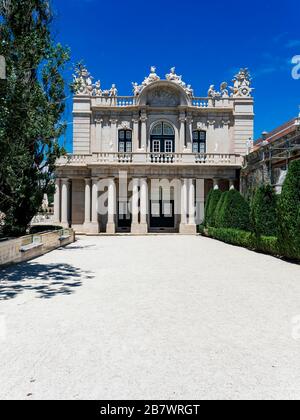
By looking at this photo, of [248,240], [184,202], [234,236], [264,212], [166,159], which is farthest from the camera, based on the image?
[166,159]

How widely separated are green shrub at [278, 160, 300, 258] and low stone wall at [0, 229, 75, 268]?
9.28m

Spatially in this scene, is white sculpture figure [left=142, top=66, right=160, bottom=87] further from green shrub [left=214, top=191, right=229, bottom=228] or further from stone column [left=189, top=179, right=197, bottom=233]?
green shrub [left=214, top=191, right=229, bottom=228]

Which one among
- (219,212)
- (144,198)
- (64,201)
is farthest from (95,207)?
(219,212)

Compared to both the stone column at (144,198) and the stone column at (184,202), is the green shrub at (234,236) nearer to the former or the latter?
the stone column at (184,202)

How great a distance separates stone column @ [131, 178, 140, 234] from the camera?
2870cm

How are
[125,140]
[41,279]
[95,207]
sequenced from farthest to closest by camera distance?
1. [125,140]
2. [95,207]
3. [41,279]

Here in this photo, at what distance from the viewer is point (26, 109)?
31.4 feet

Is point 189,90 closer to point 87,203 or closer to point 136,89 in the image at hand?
point 136,89

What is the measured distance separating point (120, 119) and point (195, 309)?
28825mm

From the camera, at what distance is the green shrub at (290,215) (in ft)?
39.2

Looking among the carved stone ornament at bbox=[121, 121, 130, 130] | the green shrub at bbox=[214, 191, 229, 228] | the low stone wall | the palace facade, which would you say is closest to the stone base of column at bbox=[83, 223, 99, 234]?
the palace facade

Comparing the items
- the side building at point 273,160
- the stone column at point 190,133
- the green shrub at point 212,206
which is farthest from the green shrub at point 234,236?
the stone column at point 190,133

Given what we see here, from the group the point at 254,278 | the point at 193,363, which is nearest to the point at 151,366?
the point at 193,363

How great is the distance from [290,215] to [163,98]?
22.9 metres
